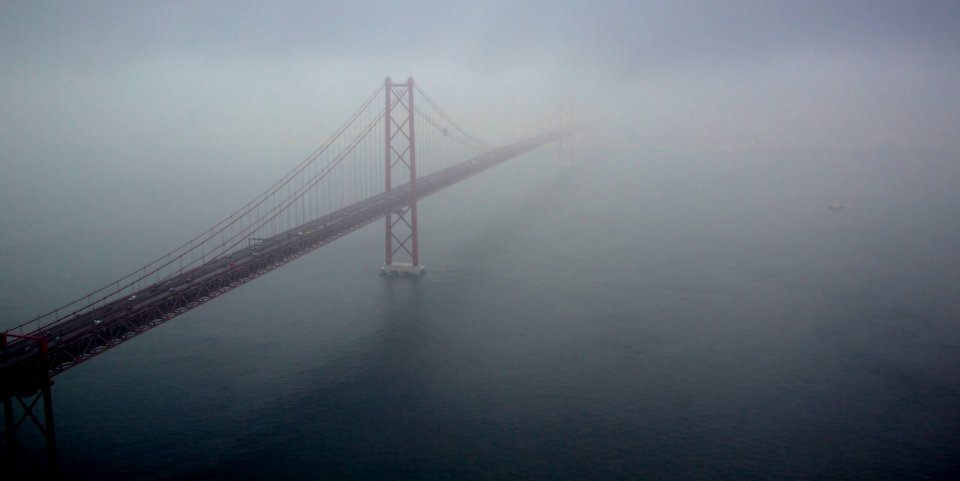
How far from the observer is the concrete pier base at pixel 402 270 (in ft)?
60.5

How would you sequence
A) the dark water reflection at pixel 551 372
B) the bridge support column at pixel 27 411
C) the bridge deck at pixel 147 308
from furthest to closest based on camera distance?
the dark water reflection at pixel 551 372 → the bridge deck at pixel 147 308 → the bridge support column at pixel 27 411

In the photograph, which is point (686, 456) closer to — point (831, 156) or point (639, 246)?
point (639, 246)

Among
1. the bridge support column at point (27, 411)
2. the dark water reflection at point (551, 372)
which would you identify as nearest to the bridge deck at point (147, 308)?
the bridge support column at point (27, 411)

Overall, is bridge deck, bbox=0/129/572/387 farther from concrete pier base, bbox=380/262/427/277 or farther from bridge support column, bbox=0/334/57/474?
concrete pier base, bbox=380/262/427/277

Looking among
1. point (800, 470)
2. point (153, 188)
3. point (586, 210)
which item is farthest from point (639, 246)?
point (153, 188)

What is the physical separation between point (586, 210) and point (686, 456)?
69.8 ft

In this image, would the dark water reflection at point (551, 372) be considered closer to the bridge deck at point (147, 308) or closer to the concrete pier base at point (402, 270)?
the concrete pier base at point (402, 270)

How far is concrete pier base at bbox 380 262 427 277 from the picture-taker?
18.4 meters

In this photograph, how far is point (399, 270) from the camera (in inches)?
729

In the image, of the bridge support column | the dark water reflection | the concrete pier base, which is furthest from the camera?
the concrete pier base

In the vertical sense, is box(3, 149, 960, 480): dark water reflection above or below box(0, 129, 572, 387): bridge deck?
below

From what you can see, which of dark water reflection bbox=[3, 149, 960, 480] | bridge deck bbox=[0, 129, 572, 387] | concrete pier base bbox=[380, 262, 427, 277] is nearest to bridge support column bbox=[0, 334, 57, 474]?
bridge deck bbox=[0, 129, 572, 387]

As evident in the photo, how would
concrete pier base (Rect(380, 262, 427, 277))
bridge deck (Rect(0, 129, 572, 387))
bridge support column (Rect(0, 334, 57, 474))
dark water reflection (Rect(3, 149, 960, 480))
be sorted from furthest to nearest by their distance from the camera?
concrete pier base (Rect(380, 262, 427, 277)) < dark water reflection (Rect(3, 149, 960, 480)) < bridge deck (Rect(0, 129, 572, 387)) < bridge support column (Rect(0, 334, 57, 474))

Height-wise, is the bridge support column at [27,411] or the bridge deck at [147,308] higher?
the bridge deck at [147,308]
